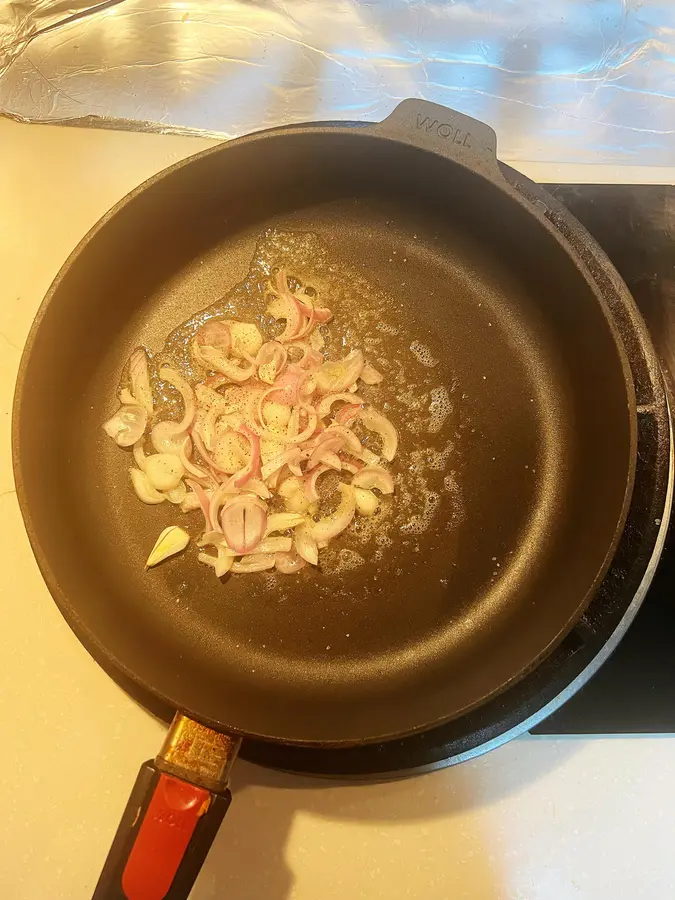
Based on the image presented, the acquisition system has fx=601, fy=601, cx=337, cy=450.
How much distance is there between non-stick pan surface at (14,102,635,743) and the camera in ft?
2.17

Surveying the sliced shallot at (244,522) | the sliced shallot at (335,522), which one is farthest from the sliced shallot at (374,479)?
the sliced shallot at (244,522)

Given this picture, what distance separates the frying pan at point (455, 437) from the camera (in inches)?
25.5

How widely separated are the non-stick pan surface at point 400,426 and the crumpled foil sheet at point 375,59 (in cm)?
22

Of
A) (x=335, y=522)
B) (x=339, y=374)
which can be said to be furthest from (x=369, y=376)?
(x=335, y=522)

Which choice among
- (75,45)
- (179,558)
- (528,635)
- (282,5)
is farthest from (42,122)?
(528,635)

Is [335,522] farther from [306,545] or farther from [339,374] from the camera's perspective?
[339,374]

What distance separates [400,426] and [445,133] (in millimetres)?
338

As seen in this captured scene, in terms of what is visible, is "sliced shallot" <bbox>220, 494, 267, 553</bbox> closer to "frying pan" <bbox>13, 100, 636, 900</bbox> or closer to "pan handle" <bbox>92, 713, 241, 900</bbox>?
"frying pan" <bbox>13, 100, 636, 900</bbox>

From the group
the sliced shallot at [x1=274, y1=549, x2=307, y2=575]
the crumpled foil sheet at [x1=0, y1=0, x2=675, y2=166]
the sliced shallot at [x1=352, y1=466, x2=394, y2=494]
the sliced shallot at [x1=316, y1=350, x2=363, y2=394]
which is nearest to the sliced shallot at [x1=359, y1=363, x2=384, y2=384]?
the sliced shallot at [x1=316, y1=350, x2=363, y2=394]

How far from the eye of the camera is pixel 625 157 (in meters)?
→ 0.89

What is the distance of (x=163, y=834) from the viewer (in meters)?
0.50

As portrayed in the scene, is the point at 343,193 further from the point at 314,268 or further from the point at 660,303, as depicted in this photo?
the point at 660,303

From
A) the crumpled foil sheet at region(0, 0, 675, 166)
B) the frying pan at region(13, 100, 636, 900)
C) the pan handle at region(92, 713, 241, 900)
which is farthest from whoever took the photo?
the crumpled foil sheet at region(0, 0, 675, 166)

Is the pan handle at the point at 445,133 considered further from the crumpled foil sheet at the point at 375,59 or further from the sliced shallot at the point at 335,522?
the sliced shallot at the point at 335,522
